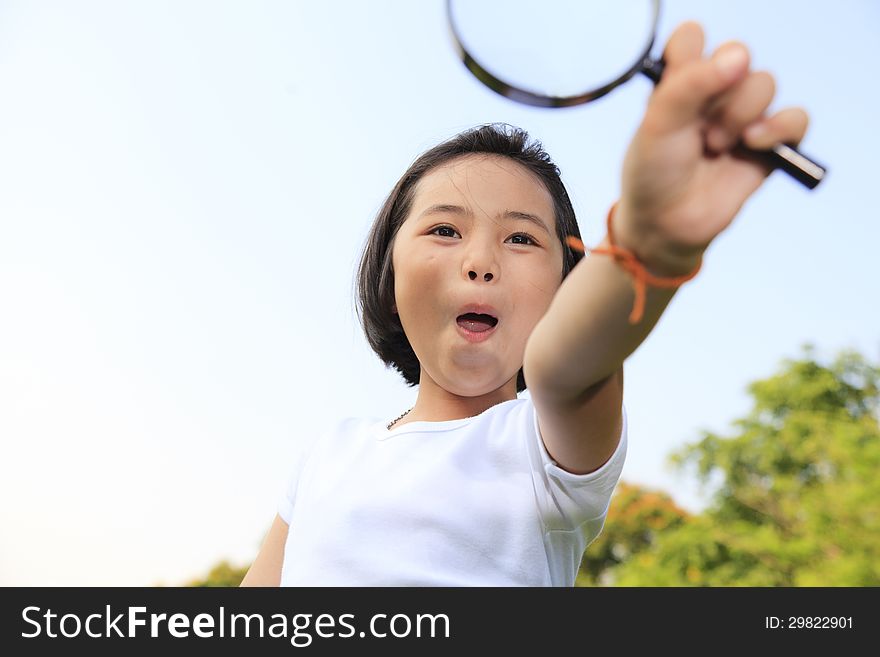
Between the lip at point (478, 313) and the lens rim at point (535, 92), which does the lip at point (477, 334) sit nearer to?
the lip at point (478, 313)

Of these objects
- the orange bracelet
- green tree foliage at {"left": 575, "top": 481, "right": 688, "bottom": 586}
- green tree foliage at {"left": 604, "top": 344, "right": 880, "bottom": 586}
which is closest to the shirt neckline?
the orange bracelet

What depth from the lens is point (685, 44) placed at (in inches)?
56.7

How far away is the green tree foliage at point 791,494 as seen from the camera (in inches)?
711

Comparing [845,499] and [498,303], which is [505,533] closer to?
[498,303]

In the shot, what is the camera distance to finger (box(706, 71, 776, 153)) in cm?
138

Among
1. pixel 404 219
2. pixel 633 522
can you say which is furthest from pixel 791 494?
pixel 404 219

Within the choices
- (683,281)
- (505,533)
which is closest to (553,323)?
(683,281)

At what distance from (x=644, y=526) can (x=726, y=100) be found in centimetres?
3145

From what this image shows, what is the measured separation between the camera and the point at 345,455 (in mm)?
2564

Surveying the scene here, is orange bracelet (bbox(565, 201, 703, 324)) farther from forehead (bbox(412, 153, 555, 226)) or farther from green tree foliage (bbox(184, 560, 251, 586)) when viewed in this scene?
green tree foliage (bbox(184, 560, 251, 586))

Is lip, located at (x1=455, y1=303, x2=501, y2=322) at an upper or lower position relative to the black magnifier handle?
upper

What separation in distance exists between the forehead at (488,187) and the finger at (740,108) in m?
1.11

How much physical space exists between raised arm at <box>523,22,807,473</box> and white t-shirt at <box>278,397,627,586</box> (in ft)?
1.58

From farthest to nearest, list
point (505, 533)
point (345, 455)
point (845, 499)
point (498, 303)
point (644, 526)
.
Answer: point (644, 526) → point (845, 499) → point (345, 455) → point (498, 303) → point (505, 533)
